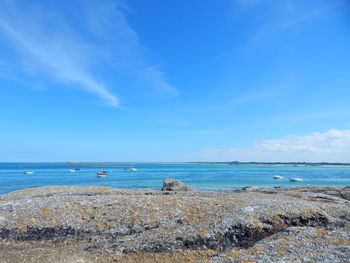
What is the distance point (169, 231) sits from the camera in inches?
371

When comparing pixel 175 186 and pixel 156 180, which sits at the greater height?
pixel 175 186

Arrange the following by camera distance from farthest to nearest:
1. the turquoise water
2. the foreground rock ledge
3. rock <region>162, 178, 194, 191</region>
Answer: the turquoise water, rock <region>162, 178, 194, 191</region>, the foreground rock ledge

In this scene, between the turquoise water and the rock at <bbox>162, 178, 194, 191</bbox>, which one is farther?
the turquoise water

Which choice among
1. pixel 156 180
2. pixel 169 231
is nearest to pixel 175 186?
pixel 169 231

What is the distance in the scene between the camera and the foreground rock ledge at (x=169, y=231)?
24.6 feet

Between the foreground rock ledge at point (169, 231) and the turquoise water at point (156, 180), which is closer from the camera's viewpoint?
the foreground rock ledge at point (169, 231)

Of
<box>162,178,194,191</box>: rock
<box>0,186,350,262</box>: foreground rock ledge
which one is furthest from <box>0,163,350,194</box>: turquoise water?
<box>0,186,350,262</box>: foreground rock ledge

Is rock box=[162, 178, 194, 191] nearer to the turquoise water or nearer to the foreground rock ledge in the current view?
the foreground rock ledge

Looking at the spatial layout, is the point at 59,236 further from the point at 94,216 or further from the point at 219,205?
the point at 219,205

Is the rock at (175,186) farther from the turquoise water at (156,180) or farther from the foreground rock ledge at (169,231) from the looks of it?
the turquoise water at (156,180)

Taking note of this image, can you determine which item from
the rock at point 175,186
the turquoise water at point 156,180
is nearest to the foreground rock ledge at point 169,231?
the rock at point 175,186

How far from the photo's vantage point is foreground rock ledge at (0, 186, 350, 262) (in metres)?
7.49

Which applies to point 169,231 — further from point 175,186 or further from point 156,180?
point 156,180

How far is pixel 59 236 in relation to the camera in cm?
962
